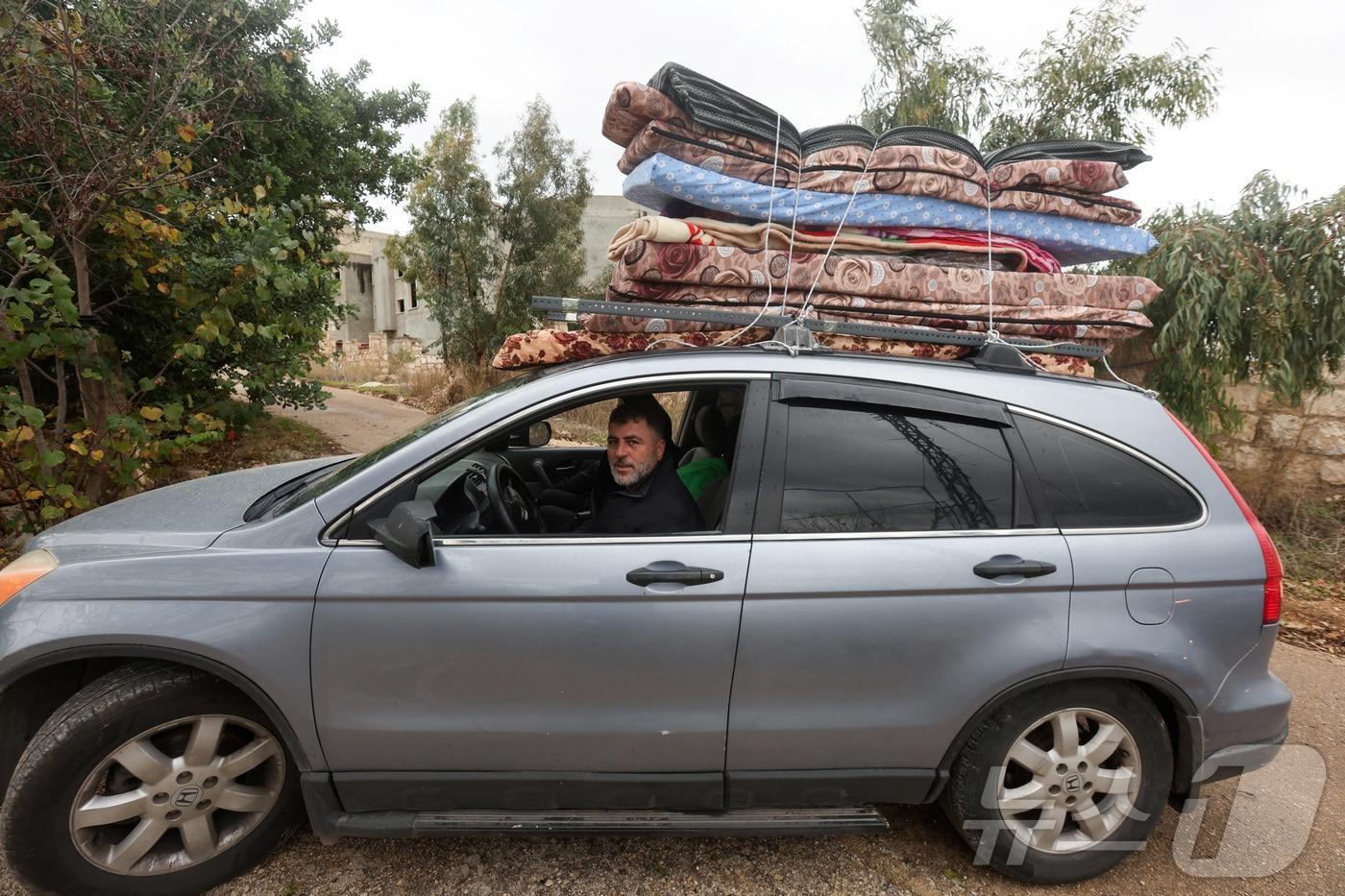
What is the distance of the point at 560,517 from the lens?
123 inches

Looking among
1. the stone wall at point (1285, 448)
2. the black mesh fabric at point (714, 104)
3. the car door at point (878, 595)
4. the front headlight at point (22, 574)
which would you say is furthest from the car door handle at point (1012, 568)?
the stone wall at point (1285, 448)

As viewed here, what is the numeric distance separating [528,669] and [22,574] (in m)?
1.57

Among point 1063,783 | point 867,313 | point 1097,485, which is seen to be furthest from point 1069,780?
point 867,313

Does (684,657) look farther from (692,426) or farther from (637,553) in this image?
(692,426)

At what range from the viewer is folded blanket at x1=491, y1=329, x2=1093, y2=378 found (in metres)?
2.54

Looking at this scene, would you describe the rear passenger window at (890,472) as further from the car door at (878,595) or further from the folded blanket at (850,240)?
the folded blanket at (850,240)

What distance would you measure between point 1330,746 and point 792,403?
3.41 m

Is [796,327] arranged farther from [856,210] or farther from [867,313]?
[856,210]

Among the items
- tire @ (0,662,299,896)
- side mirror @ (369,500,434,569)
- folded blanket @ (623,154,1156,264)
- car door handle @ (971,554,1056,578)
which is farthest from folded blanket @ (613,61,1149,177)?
tire @ (0,662,299,896)

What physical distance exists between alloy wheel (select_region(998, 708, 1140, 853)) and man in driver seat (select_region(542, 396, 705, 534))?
1.37 metres

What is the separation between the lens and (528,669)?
2.08m

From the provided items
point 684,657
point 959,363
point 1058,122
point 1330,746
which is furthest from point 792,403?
point 1058,122

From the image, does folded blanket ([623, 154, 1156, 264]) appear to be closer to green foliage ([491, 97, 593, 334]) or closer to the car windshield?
the car windshield

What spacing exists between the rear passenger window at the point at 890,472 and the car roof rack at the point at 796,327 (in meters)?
0.28
